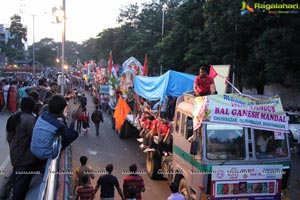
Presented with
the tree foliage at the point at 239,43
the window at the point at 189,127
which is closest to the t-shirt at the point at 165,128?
the window at the point at 189,127

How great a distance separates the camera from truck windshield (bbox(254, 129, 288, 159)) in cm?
648

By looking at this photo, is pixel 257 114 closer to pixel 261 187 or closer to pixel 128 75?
pixel 261 187

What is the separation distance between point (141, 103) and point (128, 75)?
4.48 metres

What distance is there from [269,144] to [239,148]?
0.63m

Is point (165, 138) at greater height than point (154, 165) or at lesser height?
greater

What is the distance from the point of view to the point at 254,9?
712 inches

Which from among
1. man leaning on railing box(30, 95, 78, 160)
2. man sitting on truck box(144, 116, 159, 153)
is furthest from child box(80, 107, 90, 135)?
man leaning on railing box(30, 95, 78, 160)

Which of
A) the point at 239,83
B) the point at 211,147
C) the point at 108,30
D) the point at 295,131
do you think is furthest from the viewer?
the point at 108,30

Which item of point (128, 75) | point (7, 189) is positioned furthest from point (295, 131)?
point (7, 189)

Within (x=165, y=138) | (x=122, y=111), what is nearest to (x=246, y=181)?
(x=165, y=138)

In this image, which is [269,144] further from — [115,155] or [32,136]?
[115,155]

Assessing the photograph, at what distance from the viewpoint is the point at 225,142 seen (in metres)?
6.39

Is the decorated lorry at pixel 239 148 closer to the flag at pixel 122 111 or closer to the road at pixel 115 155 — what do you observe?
the road at pixel 115 155

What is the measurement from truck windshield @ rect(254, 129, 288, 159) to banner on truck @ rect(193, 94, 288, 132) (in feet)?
0.43
